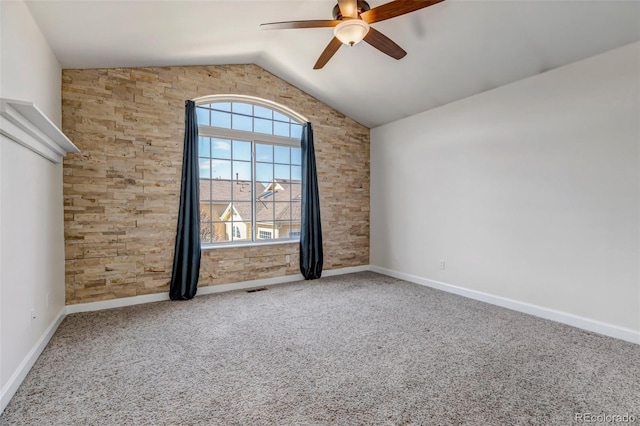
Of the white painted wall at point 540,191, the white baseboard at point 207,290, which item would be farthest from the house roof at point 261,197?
the white painted wall at point 540,191

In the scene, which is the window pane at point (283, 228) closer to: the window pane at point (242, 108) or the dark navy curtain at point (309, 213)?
the dark navy curtain at point (309, 213)

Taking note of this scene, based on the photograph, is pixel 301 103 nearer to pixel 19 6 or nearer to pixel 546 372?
pixel 19 6

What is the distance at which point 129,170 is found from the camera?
3.62 meters

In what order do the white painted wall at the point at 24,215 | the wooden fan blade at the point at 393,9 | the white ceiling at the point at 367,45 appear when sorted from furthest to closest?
the white ceiling at the point at 367,45 → the wooden fan blade at the point at 393,9 → the white painted wall at the point at 24,215

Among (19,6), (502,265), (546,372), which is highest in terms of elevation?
(19,6)

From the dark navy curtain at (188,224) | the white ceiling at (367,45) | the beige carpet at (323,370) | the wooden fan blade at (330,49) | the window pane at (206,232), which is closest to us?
the beige carpet at (323,370)

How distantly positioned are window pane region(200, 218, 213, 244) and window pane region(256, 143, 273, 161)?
121 centimetres

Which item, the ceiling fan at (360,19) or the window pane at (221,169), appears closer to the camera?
the ceiling fan at (360,19)

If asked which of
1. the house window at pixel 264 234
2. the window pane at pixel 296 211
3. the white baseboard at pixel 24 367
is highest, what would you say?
the window pane at pixel 296 211

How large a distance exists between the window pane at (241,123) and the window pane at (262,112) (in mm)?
142

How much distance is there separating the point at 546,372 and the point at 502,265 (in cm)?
160

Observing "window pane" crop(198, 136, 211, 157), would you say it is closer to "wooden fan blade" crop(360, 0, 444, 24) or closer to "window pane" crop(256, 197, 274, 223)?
"window pane" crop(256, 197, 274, 223)

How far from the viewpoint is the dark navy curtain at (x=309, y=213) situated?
476 cm

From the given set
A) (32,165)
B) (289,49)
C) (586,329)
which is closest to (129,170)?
(32,165)
